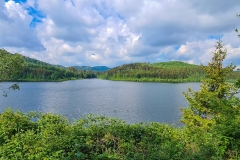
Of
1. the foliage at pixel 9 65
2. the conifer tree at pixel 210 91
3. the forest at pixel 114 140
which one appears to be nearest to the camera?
the forest at pixel 114 140

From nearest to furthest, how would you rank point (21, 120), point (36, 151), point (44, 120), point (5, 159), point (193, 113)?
point (5, 159)
point (36, 151)
point (21, 120)
point (44, 120)
point (193, 113)

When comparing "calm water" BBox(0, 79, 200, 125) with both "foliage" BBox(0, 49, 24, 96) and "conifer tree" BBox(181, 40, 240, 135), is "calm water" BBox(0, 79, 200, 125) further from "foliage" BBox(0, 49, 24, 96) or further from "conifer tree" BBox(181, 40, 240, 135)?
"foliage" BBox(0, 49, 24, 96)

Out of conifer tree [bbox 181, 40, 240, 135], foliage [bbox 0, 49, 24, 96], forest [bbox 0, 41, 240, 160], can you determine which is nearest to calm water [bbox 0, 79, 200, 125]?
forest [bbox 0, 41, 240, 160]

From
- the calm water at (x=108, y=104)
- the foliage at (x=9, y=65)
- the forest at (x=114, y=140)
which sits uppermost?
the foliage at (x=9, y=65)

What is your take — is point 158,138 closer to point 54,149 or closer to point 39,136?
point 54,149

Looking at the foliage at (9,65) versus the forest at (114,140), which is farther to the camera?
the foliage at (9,65)

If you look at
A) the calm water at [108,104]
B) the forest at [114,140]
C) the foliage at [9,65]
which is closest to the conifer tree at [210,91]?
the calm water at [108,104]

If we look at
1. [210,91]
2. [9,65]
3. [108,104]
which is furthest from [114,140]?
[108,104]

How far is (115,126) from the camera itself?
7.44m

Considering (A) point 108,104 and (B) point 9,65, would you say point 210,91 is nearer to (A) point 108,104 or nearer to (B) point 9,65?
(B) point 9,65

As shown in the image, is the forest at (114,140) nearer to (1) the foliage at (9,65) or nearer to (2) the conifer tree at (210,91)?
(2) the conifer tree at (210,91)

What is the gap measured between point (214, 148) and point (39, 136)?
5565 mm

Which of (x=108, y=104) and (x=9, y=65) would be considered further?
(x=108, y=104)

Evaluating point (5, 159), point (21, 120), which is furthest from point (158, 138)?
point (21, 120)
